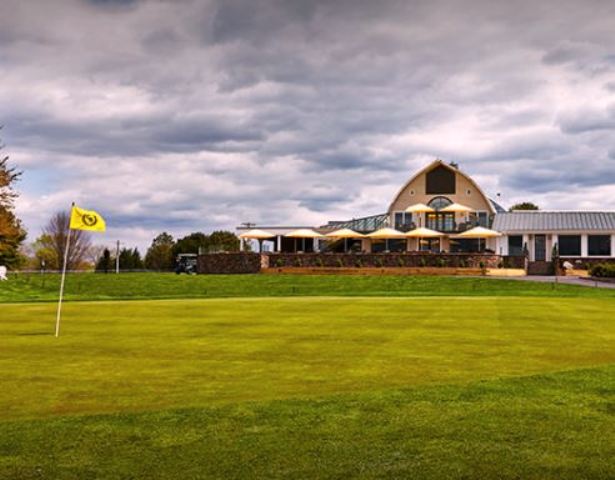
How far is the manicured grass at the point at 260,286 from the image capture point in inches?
2111

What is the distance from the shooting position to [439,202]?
85688 millimetres

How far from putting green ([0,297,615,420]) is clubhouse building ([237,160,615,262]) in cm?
A: 5136

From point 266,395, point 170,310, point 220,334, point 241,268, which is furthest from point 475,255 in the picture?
point 266,395

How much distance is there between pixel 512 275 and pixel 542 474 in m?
64.1

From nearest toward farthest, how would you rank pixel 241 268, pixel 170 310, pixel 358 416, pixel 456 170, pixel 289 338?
pixel 358 416 → pixel 289 338 → pixel 170 310 → pixel 241 268 → pixel 456 170

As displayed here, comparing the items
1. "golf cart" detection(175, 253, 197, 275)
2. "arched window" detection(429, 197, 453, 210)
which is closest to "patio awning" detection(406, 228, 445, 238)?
"arched window" detection(429, 197, 453, 210)

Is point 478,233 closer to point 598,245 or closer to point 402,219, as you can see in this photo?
point 402,219

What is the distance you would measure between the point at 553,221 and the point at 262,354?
2772 inches

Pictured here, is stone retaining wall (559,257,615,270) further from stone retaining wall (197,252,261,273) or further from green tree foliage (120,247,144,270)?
green tree foliage (120,247,144,270)

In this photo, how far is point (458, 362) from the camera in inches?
573

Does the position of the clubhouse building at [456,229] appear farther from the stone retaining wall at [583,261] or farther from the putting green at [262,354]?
the putting green at [262,354]

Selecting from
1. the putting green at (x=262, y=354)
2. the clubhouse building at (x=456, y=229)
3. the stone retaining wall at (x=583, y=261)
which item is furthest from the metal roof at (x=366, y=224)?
the putting green at (x=262, y=354)

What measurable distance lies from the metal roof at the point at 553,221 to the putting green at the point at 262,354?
53.7 m

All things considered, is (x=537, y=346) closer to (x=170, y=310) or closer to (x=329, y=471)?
(x=329, y=471)
